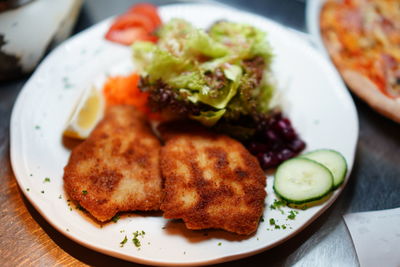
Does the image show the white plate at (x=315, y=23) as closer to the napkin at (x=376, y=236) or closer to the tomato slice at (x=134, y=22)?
the tomato slice at (x=134, y=22)

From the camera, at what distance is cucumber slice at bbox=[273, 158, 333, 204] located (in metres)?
3.37

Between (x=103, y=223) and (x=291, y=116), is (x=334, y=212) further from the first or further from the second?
(x=103, y=223)

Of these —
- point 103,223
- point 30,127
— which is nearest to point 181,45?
point 30,127

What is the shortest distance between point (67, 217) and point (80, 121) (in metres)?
1.08

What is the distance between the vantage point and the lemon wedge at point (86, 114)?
3.90 m

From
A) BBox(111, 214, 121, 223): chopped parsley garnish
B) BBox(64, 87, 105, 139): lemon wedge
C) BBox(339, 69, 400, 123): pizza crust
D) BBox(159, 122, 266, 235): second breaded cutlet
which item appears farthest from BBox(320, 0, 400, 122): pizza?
BBox(111, 214, 121, 223): chopped parsley garnish

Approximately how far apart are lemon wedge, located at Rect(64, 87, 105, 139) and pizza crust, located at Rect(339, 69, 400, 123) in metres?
2.80

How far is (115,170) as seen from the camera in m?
3.54

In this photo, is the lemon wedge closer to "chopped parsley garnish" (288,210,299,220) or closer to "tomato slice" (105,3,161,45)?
"tomato slice" (105,3,161,45)

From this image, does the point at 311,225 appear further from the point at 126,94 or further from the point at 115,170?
the point at 126,94

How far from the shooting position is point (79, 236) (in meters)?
3.09

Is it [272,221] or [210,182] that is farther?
[210,182]

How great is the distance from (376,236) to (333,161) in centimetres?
72

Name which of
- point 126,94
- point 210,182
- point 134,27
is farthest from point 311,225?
point 134,27
